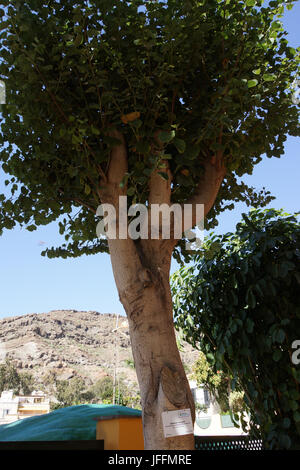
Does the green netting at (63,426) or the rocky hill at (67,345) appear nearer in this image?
the green netting at (63,426)

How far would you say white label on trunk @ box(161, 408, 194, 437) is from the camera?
1916 millimetres

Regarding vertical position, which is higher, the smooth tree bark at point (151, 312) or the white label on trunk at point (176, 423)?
the smooth tree bark at point (151, 312)

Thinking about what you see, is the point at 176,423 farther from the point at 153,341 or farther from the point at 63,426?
the point at 63,426

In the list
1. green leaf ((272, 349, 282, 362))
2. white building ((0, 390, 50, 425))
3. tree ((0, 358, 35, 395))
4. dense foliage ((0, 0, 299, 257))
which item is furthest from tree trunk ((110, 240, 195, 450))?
tree ((0, 358, 35, 395))

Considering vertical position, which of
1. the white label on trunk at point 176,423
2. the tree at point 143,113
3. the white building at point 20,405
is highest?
the tree at point 143,113

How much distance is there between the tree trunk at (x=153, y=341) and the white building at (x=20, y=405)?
1518 inches

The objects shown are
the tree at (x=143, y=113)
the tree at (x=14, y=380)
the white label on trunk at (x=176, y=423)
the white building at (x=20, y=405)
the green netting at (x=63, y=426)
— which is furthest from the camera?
the tree at (x=14, y=380)

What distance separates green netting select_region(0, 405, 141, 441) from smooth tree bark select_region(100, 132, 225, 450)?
1.14 meters

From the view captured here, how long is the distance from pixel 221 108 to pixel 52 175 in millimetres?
1445

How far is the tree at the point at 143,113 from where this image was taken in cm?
221

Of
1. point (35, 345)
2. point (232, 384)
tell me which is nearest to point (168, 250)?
point (232, 384)

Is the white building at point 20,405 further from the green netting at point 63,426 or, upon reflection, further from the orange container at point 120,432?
the orange container at point 120,432

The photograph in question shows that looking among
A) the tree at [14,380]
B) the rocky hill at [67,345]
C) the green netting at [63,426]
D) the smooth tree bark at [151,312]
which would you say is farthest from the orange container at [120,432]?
the tree at [14,380]

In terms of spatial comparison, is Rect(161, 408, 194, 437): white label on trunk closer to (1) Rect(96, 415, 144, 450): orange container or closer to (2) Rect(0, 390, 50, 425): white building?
(1) Rect(96, 415, 144, 450): orange container
